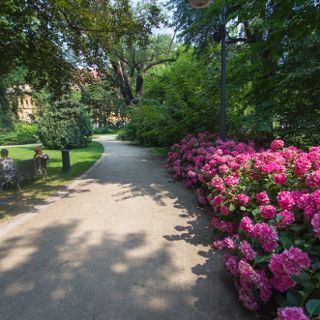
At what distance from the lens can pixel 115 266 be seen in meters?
3.41

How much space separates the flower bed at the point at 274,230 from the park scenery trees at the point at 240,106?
1 cm

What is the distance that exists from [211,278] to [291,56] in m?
5.73

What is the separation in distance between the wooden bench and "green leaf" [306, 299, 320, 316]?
6949mm

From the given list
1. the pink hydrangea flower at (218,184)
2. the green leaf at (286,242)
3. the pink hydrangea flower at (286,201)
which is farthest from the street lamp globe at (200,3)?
the green leaf at (286,242)

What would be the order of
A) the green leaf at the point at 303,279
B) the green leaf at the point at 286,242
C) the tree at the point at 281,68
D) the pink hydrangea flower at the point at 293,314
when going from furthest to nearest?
the tree at the point at 281,68 → the green leaf at the point at 286,242 → the green leaf at the point at 303,279 → the pink hydrangea flower at the point at 293,314

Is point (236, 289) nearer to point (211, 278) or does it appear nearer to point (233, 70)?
point (211, 278)

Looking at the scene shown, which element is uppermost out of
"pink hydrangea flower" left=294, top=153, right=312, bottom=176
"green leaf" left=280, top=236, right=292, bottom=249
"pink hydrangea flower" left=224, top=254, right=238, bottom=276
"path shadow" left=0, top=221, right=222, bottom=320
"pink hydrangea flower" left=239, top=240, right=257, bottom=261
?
"pink hydrangea flower" left=294, top=153, right=312, bottom=176

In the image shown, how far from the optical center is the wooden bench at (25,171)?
282 inches

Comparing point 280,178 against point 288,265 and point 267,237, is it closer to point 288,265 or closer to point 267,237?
point 267,237

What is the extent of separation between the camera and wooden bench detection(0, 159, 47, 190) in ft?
23.5

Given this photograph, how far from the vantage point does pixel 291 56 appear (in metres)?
6.81

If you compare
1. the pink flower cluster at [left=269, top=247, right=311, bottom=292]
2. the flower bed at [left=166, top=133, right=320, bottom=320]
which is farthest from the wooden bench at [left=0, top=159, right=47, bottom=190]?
the pink flower cluster at [left=269, top=247, right=311, bottom=292]

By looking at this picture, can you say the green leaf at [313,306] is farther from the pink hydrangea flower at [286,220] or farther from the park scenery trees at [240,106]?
the pink hydrangea flower at [286,220]

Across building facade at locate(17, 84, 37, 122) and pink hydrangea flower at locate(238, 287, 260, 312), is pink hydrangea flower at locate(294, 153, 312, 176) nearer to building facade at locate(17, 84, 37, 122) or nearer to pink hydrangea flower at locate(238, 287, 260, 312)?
pink hydrangea flower at locate(238, 287, 260, 312)
